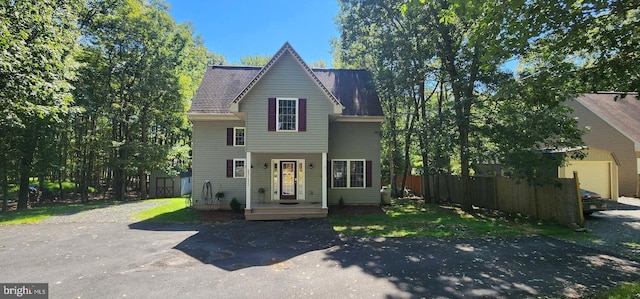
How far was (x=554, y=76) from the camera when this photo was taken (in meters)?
7.63

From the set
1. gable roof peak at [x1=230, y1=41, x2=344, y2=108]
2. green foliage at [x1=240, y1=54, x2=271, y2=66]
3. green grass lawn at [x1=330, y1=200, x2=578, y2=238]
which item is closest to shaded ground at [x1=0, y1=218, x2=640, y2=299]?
green grass lawn at [x1=330, y1=200, x2=578, y2=238]

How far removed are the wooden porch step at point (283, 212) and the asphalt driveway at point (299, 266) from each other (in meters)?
2.57

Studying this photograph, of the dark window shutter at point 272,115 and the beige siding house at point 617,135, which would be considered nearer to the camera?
the dark window shutter at point 272,115

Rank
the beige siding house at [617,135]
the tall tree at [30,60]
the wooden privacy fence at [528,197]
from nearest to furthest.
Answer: the tall tree at [30,60]
the wooden privacy fence at [528,197]
the beige siding house at [617,135]

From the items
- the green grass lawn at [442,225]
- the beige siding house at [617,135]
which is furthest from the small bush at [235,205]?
the beige siding house at [617,135]

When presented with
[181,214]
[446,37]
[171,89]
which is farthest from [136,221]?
[446,37]

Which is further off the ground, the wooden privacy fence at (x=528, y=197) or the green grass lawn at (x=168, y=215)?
the wooden privacy fence at (x=528, y=197)

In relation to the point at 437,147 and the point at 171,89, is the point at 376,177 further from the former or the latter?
the point at 171,89

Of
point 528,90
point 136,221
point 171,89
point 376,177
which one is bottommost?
point 136,221

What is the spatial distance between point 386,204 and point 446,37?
29.1 feet

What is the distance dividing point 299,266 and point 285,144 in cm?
693

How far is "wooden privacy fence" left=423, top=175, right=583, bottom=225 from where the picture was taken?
1030 cm

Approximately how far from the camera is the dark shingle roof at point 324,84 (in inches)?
611

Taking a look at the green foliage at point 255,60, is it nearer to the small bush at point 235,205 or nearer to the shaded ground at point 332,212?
the small bush at point 235,205
